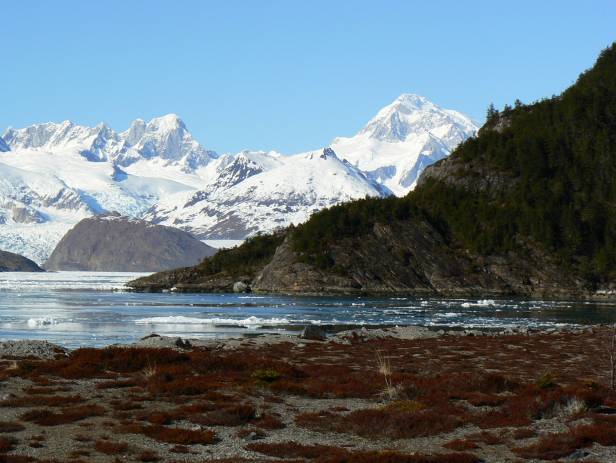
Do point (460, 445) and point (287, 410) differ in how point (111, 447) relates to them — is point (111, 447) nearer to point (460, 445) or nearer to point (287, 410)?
point (287, 410)

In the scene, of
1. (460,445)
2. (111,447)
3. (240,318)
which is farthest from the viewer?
(240,318)

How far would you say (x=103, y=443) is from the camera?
28.7m

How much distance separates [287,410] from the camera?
36.7m

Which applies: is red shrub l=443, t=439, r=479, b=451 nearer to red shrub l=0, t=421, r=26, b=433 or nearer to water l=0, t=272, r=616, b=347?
red shrub l=0, t=421, r=26, b=433

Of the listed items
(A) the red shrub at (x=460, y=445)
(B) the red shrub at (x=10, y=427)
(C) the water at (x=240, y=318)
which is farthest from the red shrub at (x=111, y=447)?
(C) the water at (x=240, y=318)

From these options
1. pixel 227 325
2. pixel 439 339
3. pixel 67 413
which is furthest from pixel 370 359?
pixel 227 325

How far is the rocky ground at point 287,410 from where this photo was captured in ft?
94.7

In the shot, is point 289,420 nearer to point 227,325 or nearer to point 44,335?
point 44,335

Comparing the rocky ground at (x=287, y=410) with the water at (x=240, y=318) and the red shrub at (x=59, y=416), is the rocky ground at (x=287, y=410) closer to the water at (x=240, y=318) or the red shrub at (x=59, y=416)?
the red shrub at (x=59, y=416)

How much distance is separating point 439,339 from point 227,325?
2665 centimetres

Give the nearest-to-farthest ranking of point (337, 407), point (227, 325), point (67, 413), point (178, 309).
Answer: point (67, 413) → point (337, 407) → point (227, 325) → point (178, 309)

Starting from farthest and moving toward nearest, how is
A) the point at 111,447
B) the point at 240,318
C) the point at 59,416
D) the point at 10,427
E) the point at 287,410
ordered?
the point at 240,318 → the point at 287,410 → the point at 59,416 → the point at 10,427 → the point at 111,447

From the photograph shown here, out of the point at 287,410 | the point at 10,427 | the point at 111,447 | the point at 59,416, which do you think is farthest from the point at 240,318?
the point at 111,447

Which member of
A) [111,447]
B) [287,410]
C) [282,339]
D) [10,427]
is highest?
[282,339]
